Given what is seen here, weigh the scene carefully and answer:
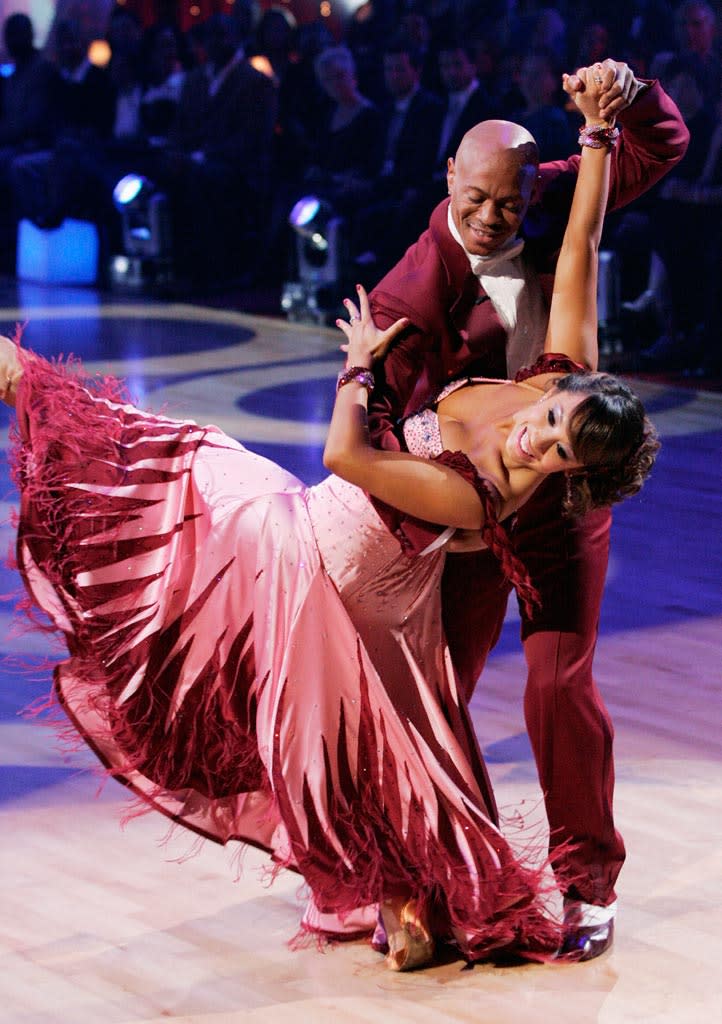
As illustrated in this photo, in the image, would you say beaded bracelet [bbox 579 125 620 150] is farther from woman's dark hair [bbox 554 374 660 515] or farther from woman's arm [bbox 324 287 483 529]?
woman's arm [bbox 324 287 483 529]

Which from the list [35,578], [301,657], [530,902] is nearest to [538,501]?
[301,657]

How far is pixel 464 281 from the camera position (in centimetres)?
246

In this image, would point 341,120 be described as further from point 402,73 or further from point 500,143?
point 500,143

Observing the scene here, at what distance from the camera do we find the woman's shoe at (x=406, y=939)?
2416mm

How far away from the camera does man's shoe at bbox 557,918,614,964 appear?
246 centimetres

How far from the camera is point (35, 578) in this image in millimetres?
2527

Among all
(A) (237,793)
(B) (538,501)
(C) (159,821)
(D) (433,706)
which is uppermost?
(B) (538,501)

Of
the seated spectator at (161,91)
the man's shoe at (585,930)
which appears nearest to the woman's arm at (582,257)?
the man's shoe at (585,930)

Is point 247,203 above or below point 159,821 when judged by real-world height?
above

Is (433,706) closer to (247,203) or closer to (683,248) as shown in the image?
(683,248)

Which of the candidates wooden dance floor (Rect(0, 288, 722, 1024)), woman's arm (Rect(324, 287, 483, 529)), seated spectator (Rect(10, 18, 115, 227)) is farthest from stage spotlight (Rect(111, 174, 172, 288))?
woman's arm (Rect(324, 287, 483, 529))

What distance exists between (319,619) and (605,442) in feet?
1.65

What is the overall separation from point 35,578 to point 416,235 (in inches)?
240

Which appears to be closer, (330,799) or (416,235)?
(330,799)
